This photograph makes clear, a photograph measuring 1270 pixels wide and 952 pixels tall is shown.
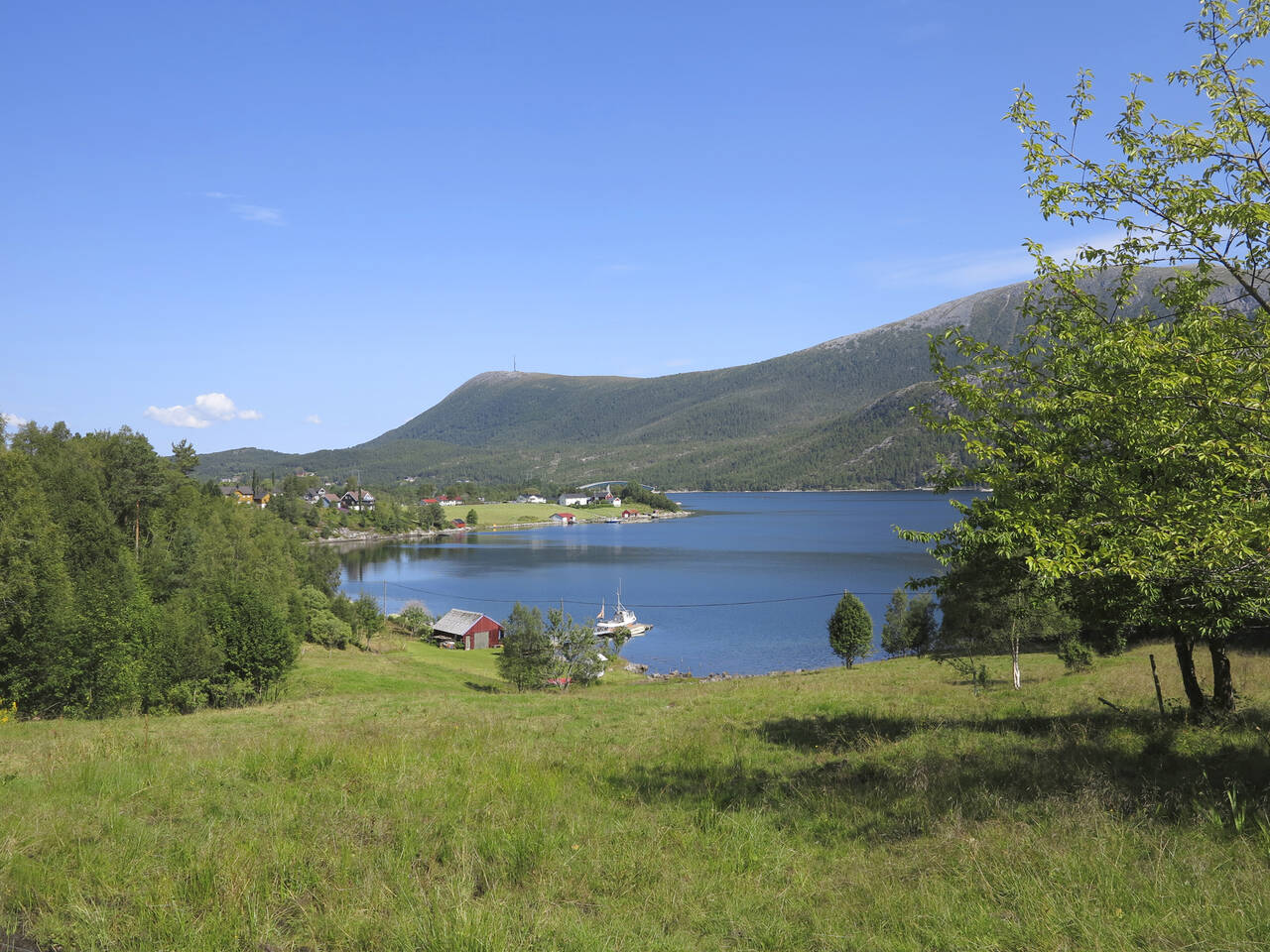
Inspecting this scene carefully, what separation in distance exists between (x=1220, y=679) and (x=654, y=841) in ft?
31.3

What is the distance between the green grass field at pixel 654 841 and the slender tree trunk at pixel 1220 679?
461 millimetres

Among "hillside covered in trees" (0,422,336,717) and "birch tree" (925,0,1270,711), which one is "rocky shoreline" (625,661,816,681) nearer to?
"hillside covered in trees" (0,422,336,717)

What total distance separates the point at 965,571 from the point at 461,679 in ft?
132

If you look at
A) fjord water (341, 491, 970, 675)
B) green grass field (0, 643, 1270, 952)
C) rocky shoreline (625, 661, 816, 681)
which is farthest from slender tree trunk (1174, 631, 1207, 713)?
fjord water (341, 491, 970, 675)

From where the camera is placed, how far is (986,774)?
26.1 feet

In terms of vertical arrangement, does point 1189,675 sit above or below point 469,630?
above

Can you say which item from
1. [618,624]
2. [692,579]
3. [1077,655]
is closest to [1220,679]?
[1077,655]

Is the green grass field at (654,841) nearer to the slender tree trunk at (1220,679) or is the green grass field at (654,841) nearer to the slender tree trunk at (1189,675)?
the slender tree trunk at (1220,679)

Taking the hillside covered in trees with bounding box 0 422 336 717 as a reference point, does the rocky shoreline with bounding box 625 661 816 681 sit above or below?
below

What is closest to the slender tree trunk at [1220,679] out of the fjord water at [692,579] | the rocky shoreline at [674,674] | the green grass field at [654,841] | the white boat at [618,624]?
the green grass field at [654,841]

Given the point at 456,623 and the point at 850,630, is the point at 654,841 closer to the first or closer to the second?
the point at 850,630

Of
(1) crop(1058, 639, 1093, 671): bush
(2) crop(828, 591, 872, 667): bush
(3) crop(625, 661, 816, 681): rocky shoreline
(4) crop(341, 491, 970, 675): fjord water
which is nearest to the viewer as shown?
(1) crop(1058, 639, 1093, 671): bush

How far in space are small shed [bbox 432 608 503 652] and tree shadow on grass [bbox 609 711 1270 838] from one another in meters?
61.8

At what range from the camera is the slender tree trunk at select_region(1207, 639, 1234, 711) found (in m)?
10.6
